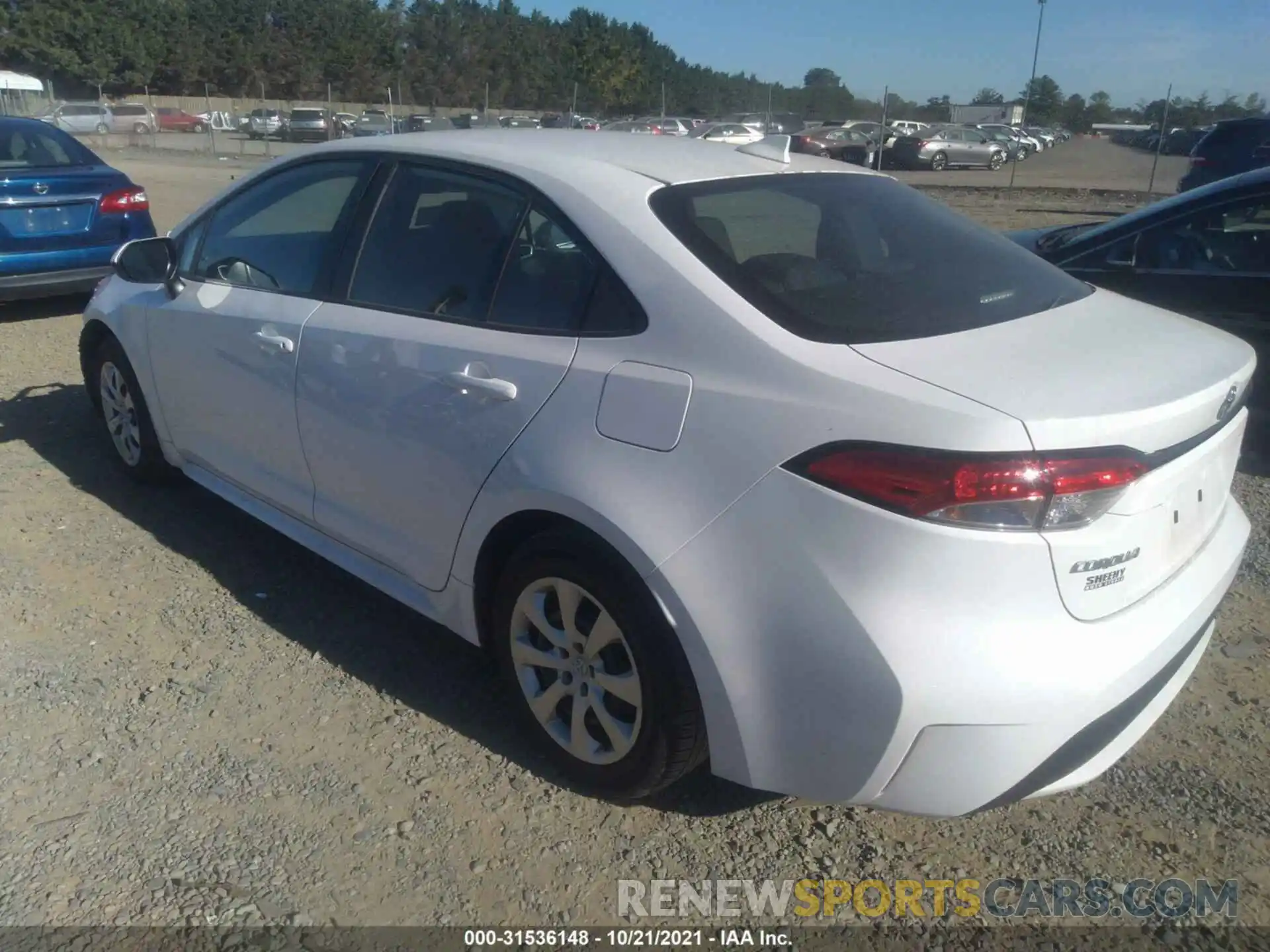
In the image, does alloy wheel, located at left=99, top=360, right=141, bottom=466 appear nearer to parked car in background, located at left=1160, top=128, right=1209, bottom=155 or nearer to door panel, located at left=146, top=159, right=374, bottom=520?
door panel, located at left=146, top=159, right=374, bottom=520

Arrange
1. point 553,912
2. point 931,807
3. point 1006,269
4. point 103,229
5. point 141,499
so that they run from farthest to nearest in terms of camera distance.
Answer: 1. point 103,229
2. point 141,499
3. point 1006,269
4. point 553,912
5. point 931,807

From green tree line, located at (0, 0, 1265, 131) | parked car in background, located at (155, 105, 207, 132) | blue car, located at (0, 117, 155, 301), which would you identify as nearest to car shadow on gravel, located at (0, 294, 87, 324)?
blue car, located at (0, 117, 155, 301)

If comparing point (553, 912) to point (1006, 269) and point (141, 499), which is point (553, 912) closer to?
point (1006, 269)

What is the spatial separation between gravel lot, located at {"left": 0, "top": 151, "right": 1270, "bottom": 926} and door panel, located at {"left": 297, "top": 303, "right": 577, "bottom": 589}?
1.59ft

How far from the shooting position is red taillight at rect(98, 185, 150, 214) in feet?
25.9

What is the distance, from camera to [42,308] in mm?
8672

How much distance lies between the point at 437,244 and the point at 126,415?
2307 millimetres

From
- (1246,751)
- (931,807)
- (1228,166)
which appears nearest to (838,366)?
(931,807)

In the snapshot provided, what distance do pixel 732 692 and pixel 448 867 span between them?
85 centimetres

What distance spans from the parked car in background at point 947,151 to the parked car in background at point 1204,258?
1183 inches

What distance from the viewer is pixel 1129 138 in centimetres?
5456

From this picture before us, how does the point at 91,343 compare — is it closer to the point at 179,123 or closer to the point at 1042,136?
the point at 179,123

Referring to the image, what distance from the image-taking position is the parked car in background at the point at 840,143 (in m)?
32.8

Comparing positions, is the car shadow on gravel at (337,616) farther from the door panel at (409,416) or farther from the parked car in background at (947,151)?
the parked car in background at (947,151)
